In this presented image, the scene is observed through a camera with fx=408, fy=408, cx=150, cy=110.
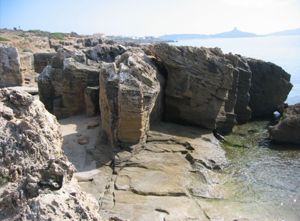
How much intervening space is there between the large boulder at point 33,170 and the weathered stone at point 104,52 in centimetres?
1251

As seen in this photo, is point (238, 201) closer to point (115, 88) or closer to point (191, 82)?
point (115, 88)

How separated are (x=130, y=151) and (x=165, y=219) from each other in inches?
170

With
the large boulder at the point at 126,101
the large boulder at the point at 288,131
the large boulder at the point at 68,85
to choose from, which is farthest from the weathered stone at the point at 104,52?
the large boulder at the point at 288,131

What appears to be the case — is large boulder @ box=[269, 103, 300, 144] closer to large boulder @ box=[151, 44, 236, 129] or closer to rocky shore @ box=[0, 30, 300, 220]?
rocky shore @ box=[0, 30, 300, 220]

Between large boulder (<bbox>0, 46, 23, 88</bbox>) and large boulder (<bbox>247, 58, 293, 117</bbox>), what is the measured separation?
13386 millimetres

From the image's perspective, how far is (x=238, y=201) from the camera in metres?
11.4

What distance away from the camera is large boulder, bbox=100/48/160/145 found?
1396cm

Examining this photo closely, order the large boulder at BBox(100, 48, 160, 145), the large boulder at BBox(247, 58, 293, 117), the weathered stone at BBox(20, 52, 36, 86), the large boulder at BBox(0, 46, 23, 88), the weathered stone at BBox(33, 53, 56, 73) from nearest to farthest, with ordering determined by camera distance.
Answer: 1. the large boulder at BBox(100, 48, 160, 145)
2. the large boulder at BBox(247, 58, 293, 117)
3. the large boulder at BBox(0, 46, 23, 88)
4. the weathered stone at BBox(20, 52, 36, 86)
5. the weathered stone at BBox(33, 53, 56, 73)

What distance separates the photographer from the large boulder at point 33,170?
4.51 meters

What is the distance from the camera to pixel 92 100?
17.2 meters

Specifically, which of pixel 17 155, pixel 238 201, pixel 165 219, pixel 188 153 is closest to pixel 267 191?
pixel 238 201

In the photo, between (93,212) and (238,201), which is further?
(238,201)

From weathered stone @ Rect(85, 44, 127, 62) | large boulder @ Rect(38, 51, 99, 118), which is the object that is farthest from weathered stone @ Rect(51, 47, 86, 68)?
weathered stone @ Rect(85, 44, 127, 62)

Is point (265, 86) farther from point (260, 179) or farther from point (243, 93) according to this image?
point (260, 179)
